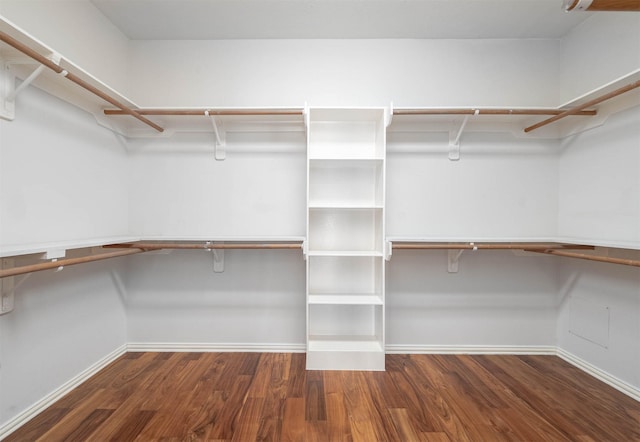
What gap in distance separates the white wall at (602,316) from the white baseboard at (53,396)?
3.18 m

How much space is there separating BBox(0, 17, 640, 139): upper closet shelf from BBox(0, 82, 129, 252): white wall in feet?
0.28

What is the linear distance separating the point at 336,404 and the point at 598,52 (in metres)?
2.70

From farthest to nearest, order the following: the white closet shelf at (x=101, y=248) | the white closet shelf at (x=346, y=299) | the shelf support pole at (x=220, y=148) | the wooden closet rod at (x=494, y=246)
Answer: the shelf support pole at (x=220, y=148), the white closet shelf at (x=346, y=299), the wooden closet rod at (x=494, y=246), the white closet shelf at (x=101, y=248)

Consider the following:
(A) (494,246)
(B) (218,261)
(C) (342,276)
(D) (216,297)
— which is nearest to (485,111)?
(A) (494,246)

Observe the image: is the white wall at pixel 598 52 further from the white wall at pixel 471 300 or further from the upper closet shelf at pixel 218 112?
the white wall at pixel 471 300

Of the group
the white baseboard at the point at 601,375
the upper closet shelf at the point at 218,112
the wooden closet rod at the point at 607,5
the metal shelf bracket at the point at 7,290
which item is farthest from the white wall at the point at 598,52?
the metal shelf bracket at the point at 7,290

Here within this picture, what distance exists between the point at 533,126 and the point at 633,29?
2.12ft

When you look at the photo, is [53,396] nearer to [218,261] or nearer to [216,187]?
[218,261]

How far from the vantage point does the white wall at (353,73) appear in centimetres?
224

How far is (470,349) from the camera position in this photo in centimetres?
224

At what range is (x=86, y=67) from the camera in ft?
6.11

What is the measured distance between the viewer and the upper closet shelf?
4.43 ft

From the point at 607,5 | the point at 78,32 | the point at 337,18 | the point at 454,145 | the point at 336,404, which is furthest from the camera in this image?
the point at 454,145

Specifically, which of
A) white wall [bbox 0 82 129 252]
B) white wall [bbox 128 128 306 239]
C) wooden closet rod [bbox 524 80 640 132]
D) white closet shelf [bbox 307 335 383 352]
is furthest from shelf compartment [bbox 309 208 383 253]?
white wall [bbox 0 82 129 252]
